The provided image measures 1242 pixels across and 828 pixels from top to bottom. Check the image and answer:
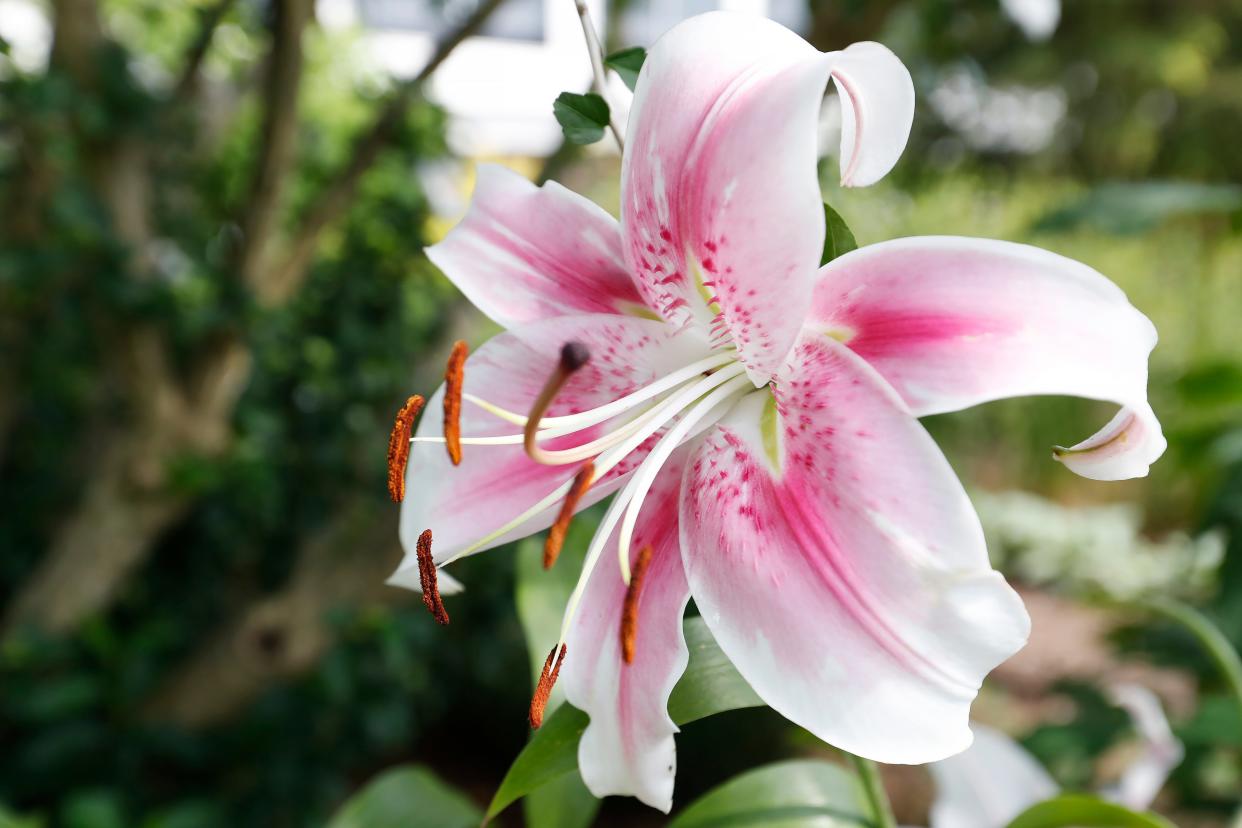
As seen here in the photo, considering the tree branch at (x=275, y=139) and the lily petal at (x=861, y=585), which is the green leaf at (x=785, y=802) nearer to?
the lily petal at (x=861, y=585)

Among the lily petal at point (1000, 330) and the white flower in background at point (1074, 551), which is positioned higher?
the lily petal at point (1000, 330)

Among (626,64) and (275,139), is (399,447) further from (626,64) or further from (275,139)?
(275,139)

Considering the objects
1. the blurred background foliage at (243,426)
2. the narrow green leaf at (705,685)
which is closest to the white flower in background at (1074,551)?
the blurred background foliage at (243,426)

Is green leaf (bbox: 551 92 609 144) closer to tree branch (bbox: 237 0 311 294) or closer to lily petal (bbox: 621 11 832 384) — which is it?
lily petal (bbox: 621 11 832 384)

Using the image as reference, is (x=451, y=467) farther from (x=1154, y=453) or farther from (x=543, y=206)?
(x=1154, y=453)

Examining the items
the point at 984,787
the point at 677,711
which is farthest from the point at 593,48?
the point at 984,787

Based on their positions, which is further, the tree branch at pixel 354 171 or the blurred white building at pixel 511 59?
the blurred white building at pixel 511 59

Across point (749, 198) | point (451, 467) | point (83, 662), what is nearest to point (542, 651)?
point (451, 467)
